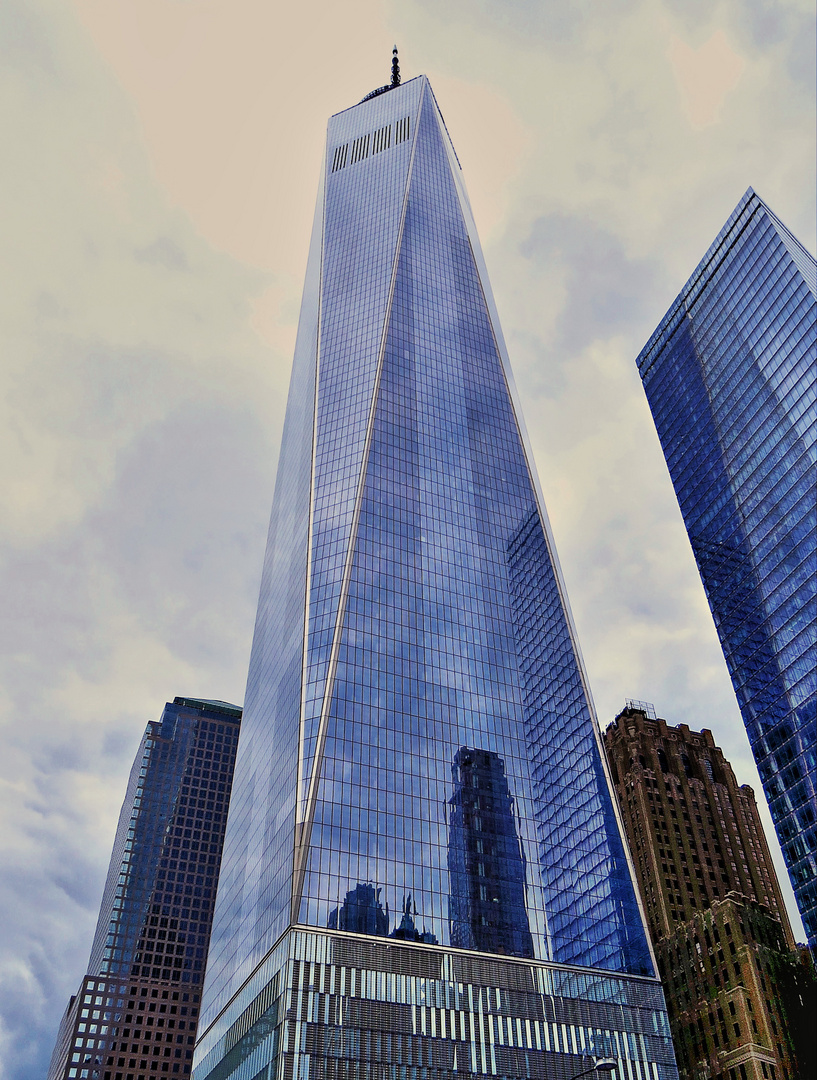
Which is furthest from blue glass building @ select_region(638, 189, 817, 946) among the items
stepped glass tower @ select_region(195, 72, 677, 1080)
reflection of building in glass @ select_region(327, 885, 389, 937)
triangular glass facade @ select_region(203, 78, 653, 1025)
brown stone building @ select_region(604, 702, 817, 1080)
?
reflection of building in glass @ select_region(327, 885, 389, 937)

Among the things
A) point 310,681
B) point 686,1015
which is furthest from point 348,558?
point 686,1015

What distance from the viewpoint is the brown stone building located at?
112312 millimetres

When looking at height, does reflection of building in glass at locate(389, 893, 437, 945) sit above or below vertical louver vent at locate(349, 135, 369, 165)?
below

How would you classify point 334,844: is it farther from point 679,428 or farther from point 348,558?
point 679,428

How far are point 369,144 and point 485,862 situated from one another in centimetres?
14270

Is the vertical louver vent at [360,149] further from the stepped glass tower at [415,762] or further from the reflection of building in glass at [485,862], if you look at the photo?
the reflection of building in glass at [485,862]

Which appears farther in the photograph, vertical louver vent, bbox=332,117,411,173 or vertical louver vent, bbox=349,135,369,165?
vertical louver vent, bbox=349,135,369,165

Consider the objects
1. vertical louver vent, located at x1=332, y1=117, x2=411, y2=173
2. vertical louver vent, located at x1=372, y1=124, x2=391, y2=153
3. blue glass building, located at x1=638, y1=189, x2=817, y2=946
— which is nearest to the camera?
blue glass building, located at x1=638, y1=189, x2=817, y2=946

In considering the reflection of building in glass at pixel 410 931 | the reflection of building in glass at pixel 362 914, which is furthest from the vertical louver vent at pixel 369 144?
the reflection of building in glass at pixel 410 931

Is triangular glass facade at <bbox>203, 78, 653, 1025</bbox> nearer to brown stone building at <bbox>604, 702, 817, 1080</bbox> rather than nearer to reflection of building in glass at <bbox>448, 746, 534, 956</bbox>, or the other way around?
reflection of building in glass at <bbox>448, 746, 534, 956</bbox>

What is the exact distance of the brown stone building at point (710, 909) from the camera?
112312mm

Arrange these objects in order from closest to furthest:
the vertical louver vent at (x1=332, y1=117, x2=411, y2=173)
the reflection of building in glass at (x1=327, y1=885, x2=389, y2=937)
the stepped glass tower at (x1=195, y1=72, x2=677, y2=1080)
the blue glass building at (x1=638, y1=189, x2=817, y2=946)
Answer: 1. the stepped glass tower at (x1=195, y1=72, x2=677, y2=1080)
2. the reflection of building in glass at (x1=327, y1=885, x2=389, y2=937)
3. the blue glass building at (x1=638, y1=189, x2=817, y2=946)
4. the vertical louver vent at (x1=332, y1=117, x2=411, y2=173)

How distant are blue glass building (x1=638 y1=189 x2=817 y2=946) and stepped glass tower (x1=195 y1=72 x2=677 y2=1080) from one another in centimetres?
2251

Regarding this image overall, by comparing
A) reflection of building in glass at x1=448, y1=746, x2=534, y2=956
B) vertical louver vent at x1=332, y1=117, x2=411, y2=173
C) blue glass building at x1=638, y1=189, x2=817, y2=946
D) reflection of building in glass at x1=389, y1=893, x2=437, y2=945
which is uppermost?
vertical louver vent at x1=332, y1=117, x2=411, y2=173
